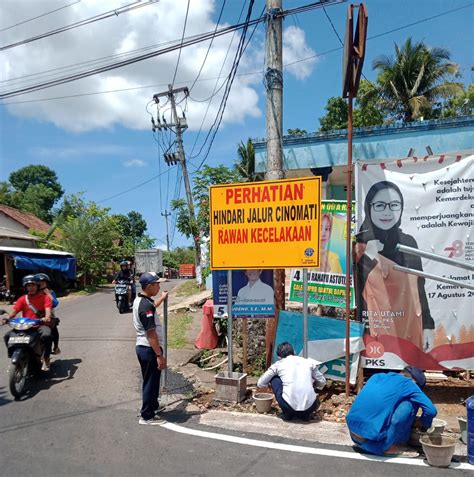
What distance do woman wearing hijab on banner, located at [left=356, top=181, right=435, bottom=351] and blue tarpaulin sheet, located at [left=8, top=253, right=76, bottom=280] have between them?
56.9 ft

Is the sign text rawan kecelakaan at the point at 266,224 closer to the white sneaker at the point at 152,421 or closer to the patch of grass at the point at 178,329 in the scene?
the white sneaker at the point at 152,421

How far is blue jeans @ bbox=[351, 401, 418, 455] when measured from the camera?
13.8 feet

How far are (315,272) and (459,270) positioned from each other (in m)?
1.99

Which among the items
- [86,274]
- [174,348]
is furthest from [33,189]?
[174,348]

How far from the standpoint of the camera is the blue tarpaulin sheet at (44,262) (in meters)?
19.7

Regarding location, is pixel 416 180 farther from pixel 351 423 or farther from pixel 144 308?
pixel 144 308

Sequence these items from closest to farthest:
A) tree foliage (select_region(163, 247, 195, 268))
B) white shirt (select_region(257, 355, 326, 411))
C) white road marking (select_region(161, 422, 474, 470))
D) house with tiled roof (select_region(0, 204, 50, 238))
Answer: white road marking (select_region(161, 422, 474, 470)) → white shirt (select_region(257, 355, 326, 411)) → house with tiled roof (select_region(0, 204, 50, 238)) → tree foliage (select_region(163, 247, 195, 268))

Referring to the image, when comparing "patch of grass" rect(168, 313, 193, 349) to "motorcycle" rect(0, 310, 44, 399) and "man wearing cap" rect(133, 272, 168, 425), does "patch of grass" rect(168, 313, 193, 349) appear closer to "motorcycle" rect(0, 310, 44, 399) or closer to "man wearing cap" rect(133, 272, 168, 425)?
"motorcycle" rect(0, 310, 44, 399)

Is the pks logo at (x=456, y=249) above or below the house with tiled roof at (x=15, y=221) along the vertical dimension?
below

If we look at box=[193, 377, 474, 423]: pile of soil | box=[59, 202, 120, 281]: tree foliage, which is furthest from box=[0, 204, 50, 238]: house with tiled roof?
box=[193, 377, 474, 423]: pile of soil

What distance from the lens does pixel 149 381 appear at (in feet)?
17.1

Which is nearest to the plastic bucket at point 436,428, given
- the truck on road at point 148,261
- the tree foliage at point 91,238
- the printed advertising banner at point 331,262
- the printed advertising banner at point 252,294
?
the printed advertising banner at point 331,262

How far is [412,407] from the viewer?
4.27 metres

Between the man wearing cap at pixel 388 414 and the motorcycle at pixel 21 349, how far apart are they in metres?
4.28
